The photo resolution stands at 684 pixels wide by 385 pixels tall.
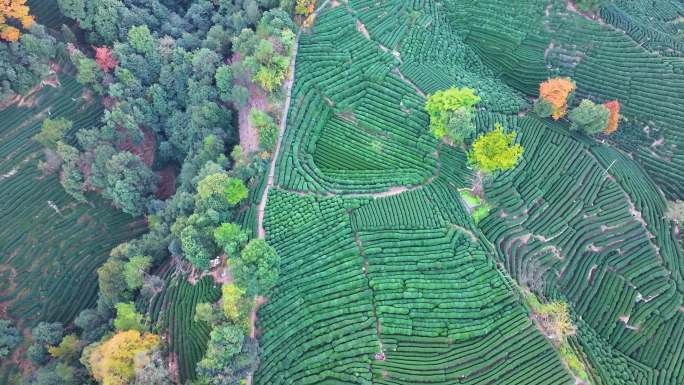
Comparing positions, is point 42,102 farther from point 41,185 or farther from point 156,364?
point 156,364

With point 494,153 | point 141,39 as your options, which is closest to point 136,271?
point 141,39

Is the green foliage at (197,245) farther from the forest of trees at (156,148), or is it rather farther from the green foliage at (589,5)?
the green foliage at (589,5)

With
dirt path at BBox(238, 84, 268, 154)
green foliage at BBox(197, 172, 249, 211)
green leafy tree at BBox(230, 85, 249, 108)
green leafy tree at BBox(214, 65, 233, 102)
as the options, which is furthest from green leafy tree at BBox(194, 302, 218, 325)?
green leafy tree at BBox(214, 65, 233, 102)

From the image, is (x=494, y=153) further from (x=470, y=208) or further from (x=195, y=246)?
(x=195, y=246)

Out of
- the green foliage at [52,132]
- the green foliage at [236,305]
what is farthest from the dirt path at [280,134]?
the green foliage at [52,132]

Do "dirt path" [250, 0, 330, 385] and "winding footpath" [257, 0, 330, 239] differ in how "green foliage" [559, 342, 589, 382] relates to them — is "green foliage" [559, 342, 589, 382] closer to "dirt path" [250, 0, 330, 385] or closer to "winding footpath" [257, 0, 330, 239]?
"dirt path" [250, 0, 330, 385]

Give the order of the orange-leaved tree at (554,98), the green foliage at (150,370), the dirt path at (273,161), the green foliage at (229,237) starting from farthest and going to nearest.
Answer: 1. the orange-leaved tree at (554,98)
2. the green foliage at (229,237)
3. the dirt path at (273,161)
4. the green foliage at (150,370)
